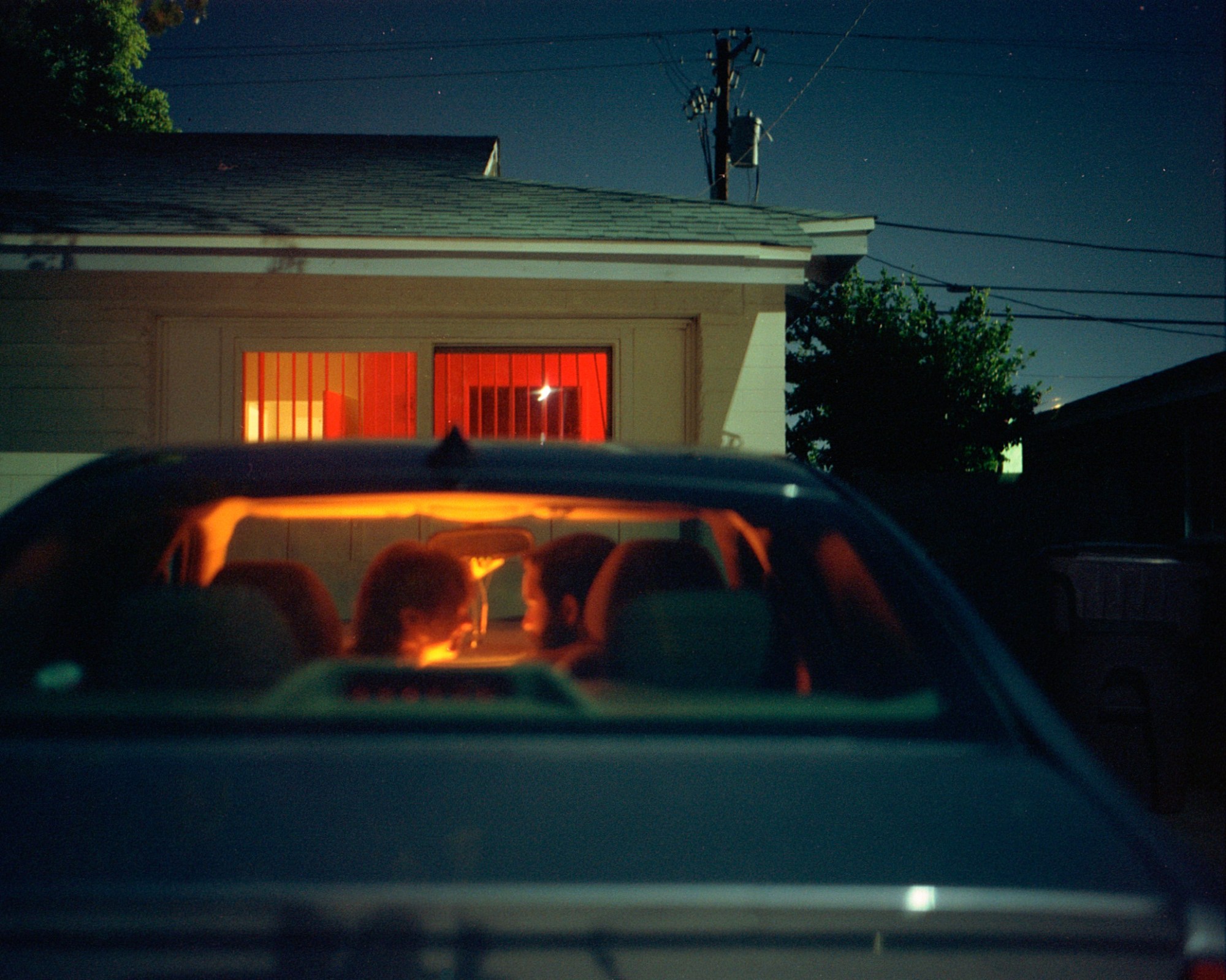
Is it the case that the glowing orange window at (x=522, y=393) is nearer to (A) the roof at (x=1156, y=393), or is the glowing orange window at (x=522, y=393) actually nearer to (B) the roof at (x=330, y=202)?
(B) the roof at (x=330, y=202)

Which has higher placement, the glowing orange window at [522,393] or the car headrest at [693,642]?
the glowing orange window at [522,393]

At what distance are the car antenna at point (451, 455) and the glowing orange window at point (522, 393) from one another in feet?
23.0

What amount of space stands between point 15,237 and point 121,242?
2.28 ft

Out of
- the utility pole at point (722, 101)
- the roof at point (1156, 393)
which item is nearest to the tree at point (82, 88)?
the utility pole at point (722, 101)

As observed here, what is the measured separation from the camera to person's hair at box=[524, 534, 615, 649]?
316 cm

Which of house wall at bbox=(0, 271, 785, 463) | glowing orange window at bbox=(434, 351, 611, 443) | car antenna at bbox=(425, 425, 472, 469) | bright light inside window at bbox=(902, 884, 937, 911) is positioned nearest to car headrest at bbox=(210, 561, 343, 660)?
car antenna at bbox=(425, 425, 472, 469)

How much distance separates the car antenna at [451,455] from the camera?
6.04 ft

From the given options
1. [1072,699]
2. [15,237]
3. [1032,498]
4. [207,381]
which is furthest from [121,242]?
[1032,498]

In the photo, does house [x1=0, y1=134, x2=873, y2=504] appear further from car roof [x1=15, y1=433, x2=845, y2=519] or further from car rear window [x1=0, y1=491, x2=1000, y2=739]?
car roof [x1=15, y1=433, x2=845, y2=519]

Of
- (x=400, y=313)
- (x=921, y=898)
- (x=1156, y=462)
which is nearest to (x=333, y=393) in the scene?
(x=400, y=313)

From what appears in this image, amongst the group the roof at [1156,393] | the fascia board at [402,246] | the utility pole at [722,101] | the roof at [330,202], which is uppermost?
the utility pole at [722,101]

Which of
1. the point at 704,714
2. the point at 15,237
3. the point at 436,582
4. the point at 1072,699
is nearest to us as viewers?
the point at 704,714

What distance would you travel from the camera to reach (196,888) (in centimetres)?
110

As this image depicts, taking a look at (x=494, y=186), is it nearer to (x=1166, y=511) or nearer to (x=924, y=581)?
(x=924, y=581)
